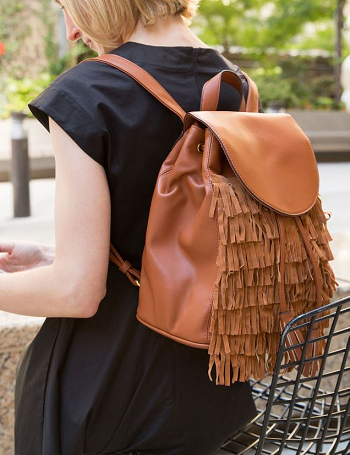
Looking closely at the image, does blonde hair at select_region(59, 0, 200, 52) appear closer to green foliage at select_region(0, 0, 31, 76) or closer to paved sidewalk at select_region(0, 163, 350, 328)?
paved sidewalk at select_region(0, 163, 350, 328)

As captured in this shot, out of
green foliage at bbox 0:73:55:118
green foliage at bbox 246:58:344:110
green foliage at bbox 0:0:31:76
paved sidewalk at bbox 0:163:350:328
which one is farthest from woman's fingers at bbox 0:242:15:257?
green foliage at bbox 246:58:344:110

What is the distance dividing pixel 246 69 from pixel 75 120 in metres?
16.9

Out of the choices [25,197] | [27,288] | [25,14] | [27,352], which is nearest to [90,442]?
[27,352]

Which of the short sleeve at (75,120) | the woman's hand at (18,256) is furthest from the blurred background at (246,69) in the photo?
the short sleeve at (75,120)

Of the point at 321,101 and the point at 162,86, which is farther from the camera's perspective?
the point at 321,101

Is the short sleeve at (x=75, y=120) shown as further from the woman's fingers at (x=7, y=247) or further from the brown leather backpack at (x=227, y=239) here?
the woman's fingers at (x=7, y=247)

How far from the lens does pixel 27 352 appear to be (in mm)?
1531

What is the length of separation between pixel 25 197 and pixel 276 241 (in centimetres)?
613

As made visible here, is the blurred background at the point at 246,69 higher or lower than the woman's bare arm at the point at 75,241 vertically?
lower

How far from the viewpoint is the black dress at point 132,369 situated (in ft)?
4.43

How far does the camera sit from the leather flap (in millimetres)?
1268

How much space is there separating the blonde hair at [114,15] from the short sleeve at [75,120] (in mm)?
173

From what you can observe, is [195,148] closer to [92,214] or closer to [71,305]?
[92,214]

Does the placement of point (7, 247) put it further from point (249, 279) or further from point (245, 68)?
point (245, 68)
